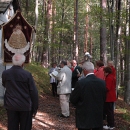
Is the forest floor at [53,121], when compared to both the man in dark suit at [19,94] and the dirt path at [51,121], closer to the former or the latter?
the dirt path at [51,121]

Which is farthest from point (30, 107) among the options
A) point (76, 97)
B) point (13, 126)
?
point (76, 97)

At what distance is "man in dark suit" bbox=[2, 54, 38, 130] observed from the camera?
4.68 m

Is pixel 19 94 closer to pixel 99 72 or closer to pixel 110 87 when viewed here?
pixel 110 87

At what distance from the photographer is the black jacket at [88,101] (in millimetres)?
4520

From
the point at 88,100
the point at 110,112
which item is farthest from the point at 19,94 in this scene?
the point at 110,112

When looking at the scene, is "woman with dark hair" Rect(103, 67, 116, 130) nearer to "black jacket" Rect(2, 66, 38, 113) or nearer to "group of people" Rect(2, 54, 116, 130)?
"group of people" Rect(2, 54, 116, 130)

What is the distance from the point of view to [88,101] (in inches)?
179

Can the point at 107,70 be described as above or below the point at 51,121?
above

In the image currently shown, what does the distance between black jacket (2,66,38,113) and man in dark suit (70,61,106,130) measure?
2.79ft

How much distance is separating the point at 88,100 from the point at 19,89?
4.26 ft

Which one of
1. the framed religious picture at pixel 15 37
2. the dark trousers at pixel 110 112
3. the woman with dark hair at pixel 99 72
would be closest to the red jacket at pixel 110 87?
the dark trousers at pixel 110 112

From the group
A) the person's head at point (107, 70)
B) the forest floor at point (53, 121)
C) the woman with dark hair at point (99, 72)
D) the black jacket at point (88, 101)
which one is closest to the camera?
the black jacket at point (88, 101)

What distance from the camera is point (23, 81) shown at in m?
4.68

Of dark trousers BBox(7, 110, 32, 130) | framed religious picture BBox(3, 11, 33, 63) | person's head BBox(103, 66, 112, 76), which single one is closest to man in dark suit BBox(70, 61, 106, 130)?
dark trousers BBox(7, 110, 32, 130)
